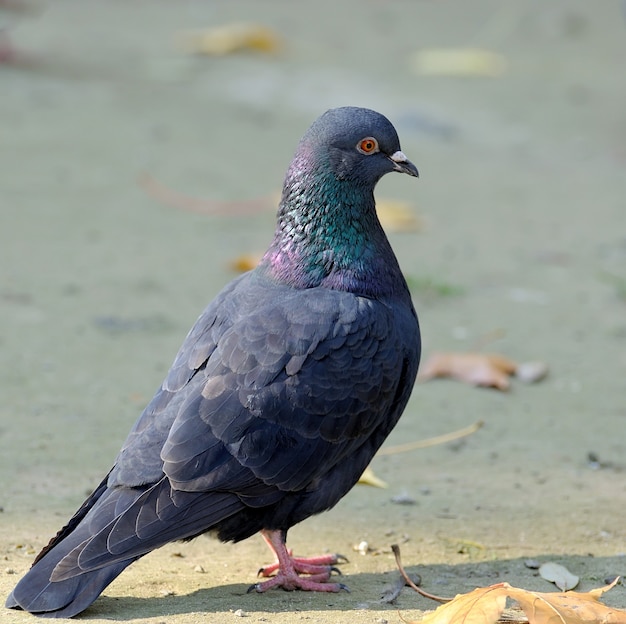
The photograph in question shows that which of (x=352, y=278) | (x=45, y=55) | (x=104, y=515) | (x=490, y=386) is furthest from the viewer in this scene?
(x=45, y=55)

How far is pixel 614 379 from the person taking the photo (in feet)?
18.7

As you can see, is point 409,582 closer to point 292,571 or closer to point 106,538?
point 292,571

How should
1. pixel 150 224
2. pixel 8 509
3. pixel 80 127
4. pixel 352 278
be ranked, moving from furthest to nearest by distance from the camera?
pixel 80 127
pixel 150 224
pixel 8 509
pixel 352 278

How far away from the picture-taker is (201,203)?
806 cm

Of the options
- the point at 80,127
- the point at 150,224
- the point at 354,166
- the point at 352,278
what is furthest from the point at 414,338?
the point at 80,127

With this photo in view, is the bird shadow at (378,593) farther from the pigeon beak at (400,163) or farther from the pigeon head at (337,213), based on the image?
Result: the pigeon beak at (400,163)

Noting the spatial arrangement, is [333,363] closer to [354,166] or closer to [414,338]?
[414,338]

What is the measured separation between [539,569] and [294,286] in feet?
4.21

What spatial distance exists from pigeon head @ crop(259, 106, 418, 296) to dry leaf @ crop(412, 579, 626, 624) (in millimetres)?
1113

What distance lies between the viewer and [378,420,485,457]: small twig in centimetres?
494

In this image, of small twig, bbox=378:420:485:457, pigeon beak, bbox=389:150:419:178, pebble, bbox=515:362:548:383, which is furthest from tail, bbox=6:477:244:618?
pebble, bbox=515:362:548:383

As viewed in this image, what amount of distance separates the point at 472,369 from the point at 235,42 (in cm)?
698

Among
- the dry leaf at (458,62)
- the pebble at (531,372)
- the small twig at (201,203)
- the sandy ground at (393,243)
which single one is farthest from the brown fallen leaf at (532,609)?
the dry leaf at (458,62)

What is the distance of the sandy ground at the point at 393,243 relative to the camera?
417cm
